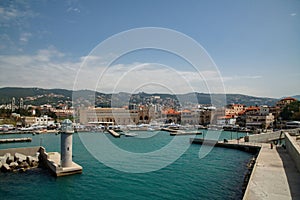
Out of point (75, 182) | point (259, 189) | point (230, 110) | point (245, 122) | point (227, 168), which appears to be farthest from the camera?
point (230, 110)

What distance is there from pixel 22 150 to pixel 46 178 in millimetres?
4619

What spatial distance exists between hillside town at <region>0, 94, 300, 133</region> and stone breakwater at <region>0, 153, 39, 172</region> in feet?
94.7

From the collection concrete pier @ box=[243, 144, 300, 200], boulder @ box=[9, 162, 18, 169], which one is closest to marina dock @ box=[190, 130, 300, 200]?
concrete pier @ box=[243, 144, 300, 200]

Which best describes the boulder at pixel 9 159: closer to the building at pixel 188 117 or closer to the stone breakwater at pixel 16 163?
the stone breakwater at pixel 16 163

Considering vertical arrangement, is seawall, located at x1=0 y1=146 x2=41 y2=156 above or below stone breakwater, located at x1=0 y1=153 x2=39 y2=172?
above

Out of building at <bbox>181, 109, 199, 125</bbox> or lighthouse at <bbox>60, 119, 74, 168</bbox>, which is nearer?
lighthouse at <bbox>60, 119, 74, 168</bbox>

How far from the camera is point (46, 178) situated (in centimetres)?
1031

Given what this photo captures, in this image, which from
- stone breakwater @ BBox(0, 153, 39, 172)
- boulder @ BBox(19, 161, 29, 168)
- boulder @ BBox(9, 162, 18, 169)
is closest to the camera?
stone breakwater @ BBox(0, 153, 39, 172)

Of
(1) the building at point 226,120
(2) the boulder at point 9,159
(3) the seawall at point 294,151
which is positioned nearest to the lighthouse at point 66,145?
(2) the boulder at point 9,159

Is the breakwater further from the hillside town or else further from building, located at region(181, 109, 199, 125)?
building, located at region(181, 109, 199, 125)

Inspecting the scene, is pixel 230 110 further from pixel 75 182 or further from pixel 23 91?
pixel 23 91

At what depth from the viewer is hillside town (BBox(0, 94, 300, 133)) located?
142ft


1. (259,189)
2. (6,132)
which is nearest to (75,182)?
(259,189)

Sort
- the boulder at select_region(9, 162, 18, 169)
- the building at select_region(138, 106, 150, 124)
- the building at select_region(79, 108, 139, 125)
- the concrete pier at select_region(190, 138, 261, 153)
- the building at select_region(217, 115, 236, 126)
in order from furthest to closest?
the building at select_region(138, 106, 150, 124)
the building at select_region(217, 115, 236, 126)
the building at select_region(79, 108, 139, 125)
the concrete pier at select_region(190, 138, 261, 153)
the boulder at select_region(9, 162, 18, 169)
